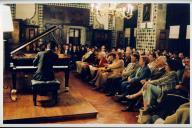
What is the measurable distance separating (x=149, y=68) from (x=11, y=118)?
7.34 ft

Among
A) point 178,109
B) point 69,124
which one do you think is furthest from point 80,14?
point 178,109

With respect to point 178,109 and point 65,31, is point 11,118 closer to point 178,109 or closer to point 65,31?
point 65,31

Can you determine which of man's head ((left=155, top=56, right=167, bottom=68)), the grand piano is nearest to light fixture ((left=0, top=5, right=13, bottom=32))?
the grand piano

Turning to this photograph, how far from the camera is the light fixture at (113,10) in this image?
5.25 metres

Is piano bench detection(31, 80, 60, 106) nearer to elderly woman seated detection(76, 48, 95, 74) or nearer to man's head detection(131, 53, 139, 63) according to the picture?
elderly woman seated detection(76, 48, 95, 74)

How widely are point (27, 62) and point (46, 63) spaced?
0.37 meters

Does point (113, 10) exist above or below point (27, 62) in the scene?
above

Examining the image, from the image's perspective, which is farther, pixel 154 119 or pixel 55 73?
pixel 55 73

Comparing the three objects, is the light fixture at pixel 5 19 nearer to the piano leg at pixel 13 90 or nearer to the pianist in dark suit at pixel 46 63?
the pianist in dark suit at pixel 46 63

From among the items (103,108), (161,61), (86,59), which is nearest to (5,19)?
(86,59)

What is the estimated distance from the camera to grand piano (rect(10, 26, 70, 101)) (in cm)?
534

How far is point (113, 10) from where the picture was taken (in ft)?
17.3

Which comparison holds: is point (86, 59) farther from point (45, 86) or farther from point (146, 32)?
point (146, 32)

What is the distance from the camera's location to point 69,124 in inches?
210
